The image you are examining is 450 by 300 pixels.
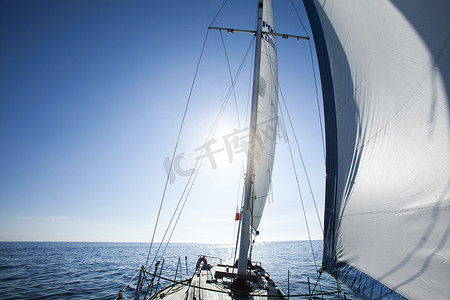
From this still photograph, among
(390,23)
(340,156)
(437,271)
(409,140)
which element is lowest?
(437,271)

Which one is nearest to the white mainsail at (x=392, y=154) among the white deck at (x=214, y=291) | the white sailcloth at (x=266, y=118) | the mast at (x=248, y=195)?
the white deck at (x=214, y=291)

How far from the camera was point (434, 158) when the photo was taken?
1912 mm

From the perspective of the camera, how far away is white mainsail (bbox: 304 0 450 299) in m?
1.88

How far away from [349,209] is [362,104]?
1670mm

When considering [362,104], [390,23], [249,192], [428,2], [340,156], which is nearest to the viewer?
[428,2]

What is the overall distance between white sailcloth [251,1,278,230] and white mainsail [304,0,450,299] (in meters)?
6.69

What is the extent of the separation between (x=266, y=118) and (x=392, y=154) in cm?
894

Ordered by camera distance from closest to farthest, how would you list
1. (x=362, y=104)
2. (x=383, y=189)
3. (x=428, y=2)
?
(x=428, y=2)
(x=383, y=189)
(x=362, y=104)

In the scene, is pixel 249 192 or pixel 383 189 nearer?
pixel 383 189

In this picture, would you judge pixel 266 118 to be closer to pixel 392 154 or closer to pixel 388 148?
pixel 388 148

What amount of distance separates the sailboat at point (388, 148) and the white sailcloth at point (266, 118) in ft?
21.0

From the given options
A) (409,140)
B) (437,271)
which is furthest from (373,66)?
(437,271)

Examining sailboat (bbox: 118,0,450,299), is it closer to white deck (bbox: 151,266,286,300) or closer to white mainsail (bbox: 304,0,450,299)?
white mainsail (bbox: 304,0,450,299)

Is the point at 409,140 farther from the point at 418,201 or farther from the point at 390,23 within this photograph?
the point at 390,23
